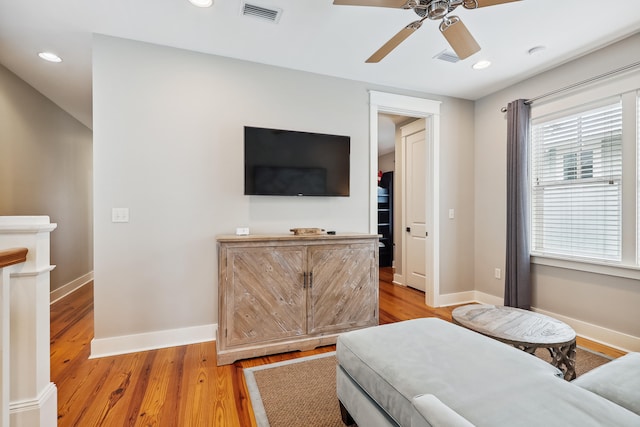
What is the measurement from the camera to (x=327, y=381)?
6.85ft

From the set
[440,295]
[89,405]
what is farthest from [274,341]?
[440,295]

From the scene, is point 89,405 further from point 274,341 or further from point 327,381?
point 327,381

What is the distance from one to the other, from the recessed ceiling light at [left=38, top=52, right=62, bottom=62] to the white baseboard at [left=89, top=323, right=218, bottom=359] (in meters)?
2.62

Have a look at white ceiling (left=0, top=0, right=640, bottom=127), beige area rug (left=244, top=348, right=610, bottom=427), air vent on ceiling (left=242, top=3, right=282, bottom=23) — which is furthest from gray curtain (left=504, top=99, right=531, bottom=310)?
air vent on ceiling (left=242, top=3, right=282, bottom=23)

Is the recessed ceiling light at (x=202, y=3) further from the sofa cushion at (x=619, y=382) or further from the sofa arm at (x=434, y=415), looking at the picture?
the sofa cushion at (x=619, y=382)

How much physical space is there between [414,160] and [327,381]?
3492 mm

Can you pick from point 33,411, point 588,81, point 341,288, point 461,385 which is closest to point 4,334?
point 33,411

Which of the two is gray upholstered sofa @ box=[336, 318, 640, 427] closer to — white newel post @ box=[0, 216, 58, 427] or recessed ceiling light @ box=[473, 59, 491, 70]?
white newel post @ box=[0, 216, 58, 427]

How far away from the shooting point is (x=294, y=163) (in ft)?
9.90

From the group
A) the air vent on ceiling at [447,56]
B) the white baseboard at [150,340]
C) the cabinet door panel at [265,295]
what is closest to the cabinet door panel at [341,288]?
the cabinet door panel at [265,295]

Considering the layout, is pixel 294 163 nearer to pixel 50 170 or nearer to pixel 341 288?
pixel 341 288

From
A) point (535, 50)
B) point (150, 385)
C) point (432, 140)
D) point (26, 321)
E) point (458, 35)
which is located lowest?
point (150, 385)

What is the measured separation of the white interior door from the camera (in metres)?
4.46

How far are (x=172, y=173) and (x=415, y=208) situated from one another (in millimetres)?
3395
